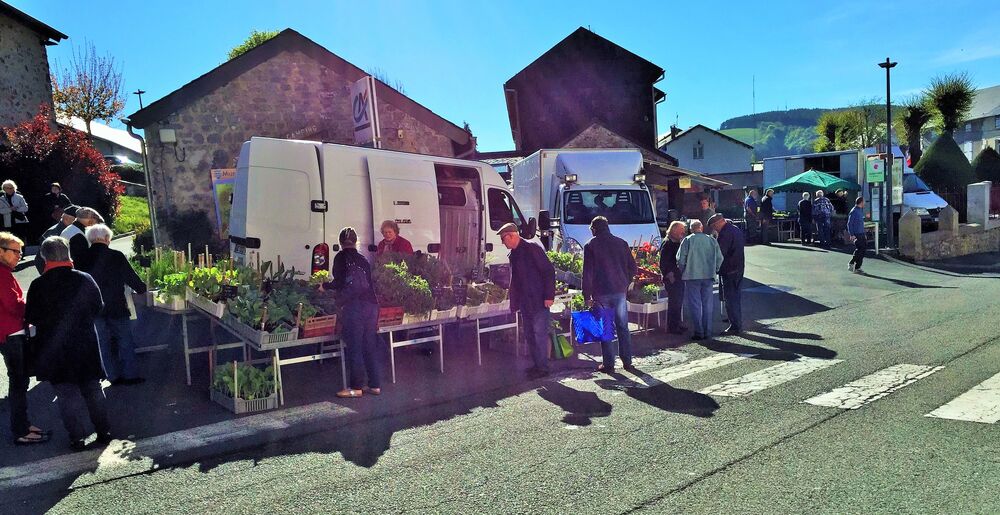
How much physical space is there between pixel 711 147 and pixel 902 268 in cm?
4234

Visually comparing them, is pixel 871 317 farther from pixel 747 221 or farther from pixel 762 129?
pixel 762 129

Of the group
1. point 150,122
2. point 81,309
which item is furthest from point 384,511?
point 150,122

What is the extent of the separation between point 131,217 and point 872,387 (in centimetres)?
2555

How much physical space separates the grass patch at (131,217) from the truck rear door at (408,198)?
13.2 m

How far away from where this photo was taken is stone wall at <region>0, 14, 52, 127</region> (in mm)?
23438

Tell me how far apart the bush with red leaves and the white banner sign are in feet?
28.0

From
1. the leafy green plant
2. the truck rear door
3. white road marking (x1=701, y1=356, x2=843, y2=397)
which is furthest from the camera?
the truck rear door

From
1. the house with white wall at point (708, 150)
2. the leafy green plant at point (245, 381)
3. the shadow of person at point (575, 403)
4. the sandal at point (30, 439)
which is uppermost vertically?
the house with white wall at point (708, 150)

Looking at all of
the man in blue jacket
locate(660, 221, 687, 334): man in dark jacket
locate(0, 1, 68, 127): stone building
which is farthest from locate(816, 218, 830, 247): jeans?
locate(0, 1, 68, 127): stone building

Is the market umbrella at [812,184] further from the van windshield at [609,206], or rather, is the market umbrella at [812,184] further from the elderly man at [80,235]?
the elderly man at [80,235]

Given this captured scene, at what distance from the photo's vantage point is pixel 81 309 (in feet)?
18.2

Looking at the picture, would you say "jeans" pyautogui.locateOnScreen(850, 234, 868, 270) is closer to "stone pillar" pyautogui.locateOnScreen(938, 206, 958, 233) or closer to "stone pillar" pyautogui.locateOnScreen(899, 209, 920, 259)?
"stone pillar" pyautogui.locateOnScreen(899, 209, 920, 259)

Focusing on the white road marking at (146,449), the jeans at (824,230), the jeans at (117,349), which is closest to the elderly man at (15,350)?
the white road marking at (146,449)

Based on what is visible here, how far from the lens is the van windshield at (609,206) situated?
578 inches
